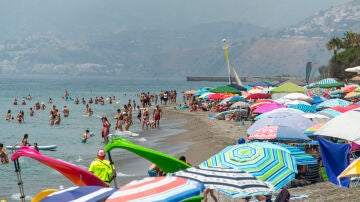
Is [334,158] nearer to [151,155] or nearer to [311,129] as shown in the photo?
[311,129]

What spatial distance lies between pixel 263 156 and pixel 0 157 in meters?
14.7

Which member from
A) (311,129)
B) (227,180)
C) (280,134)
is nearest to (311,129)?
(311,129)

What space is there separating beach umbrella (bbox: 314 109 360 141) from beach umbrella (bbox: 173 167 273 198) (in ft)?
15.1

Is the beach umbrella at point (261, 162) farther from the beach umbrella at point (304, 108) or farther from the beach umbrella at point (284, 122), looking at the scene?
the beach umbrella at point (304, 108)

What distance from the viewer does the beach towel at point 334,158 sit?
13.2 m

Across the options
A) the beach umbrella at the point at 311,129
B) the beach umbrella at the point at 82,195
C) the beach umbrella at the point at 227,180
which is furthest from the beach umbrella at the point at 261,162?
the beach umbrella at the point at 311,129

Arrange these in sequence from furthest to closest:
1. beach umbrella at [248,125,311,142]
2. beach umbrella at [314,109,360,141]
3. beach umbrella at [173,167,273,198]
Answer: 1. beach umbrella at [248,125,311,142]
2. beach umbrella at [314,109,360,141]
3. beach umbrella at [173,167,273,198]

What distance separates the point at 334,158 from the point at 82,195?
7.23m

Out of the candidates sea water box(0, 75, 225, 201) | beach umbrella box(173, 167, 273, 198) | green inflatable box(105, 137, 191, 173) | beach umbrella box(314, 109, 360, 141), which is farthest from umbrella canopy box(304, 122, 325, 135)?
beach umbrella box(173, 167, 273, 198)

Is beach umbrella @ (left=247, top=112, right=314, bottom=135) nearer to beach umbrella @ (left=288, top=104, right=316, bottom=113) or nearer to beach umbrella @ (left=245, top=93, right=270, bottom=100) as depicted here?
beach umbrella @ (left=288, top=104, right=316, bottom=113)

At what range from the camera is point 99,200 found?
7.34 m

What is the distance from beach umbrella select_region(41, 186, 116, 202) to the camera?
291 inches

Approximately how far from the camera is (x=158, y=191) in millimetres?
6723

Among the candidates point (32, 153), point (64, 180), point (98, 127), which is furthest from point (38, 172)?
point (98, 127)
